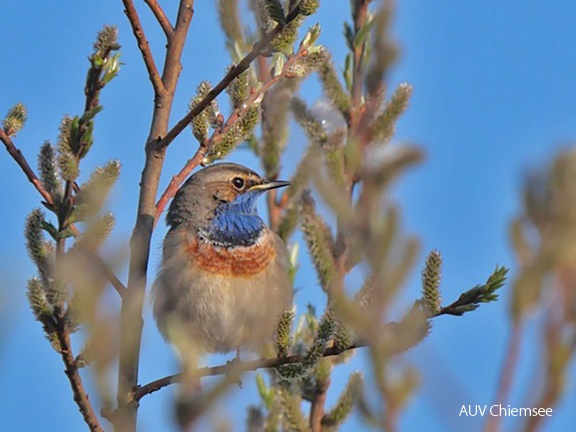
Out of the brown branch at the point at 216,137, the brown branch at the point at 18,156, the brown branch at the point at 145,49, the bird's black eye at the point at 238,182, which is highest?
the bird's black eye at the point at 238,182

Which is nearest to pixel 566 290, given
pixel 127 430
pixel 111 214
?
pixel 127 430

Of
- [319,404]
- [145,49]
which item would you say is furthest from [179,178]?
[319,404]

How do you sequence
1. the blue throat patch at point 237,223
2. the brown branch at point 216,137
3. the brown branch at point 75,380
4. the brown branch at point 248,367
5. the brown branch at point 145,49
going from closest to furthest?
1. the brown branch at point 248,367
2. the brown branch at point 75,380
3. the brown branch at point 145,49
4. the brown branch at point 216,137
5. the blue throat patch at point 237,223

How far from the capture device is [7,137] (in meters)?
3.47

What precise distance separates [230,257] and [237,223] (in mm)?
441

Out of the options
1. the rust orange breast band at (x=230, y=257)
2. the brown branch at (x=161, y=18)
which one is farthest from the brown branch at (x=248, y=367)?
the rust orange breast band at (x=230, y=257)

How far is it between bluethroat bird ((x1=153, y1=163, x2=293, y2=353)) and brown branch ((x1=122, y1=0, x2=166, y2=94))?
2031mm

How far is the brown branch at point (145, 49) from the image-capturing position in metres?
3.76

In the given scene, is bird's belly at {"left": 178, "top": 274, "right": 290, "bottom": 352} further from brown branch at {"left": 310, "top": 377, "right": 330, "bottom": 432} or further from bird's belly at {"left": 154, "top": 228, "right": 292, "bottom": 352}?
brown branch at {"left": 310, "top": 377, "right": 330, "bottom": 432}

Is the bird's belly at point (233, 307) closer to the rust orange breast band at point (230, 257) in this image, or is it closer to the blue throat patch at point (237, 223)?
the rust orange breast band at point (230, 257)

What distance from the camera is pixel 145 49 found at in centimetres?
378

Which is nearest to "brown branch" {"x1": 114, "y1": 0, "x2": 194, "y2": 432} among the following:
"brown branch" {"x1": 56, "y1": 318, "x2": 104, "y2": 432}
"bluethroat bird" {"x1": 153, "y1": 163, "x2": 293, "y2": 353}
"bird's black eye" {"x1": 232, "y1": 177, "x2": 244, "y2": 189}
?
"brown branch" {"x1": 56, "y1": 318, "x2": 104, "y2": 432}

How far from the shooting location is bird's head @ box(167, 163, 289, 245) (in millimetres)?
6164

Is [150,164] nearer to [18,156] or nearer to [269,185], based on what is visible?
[18,156]
